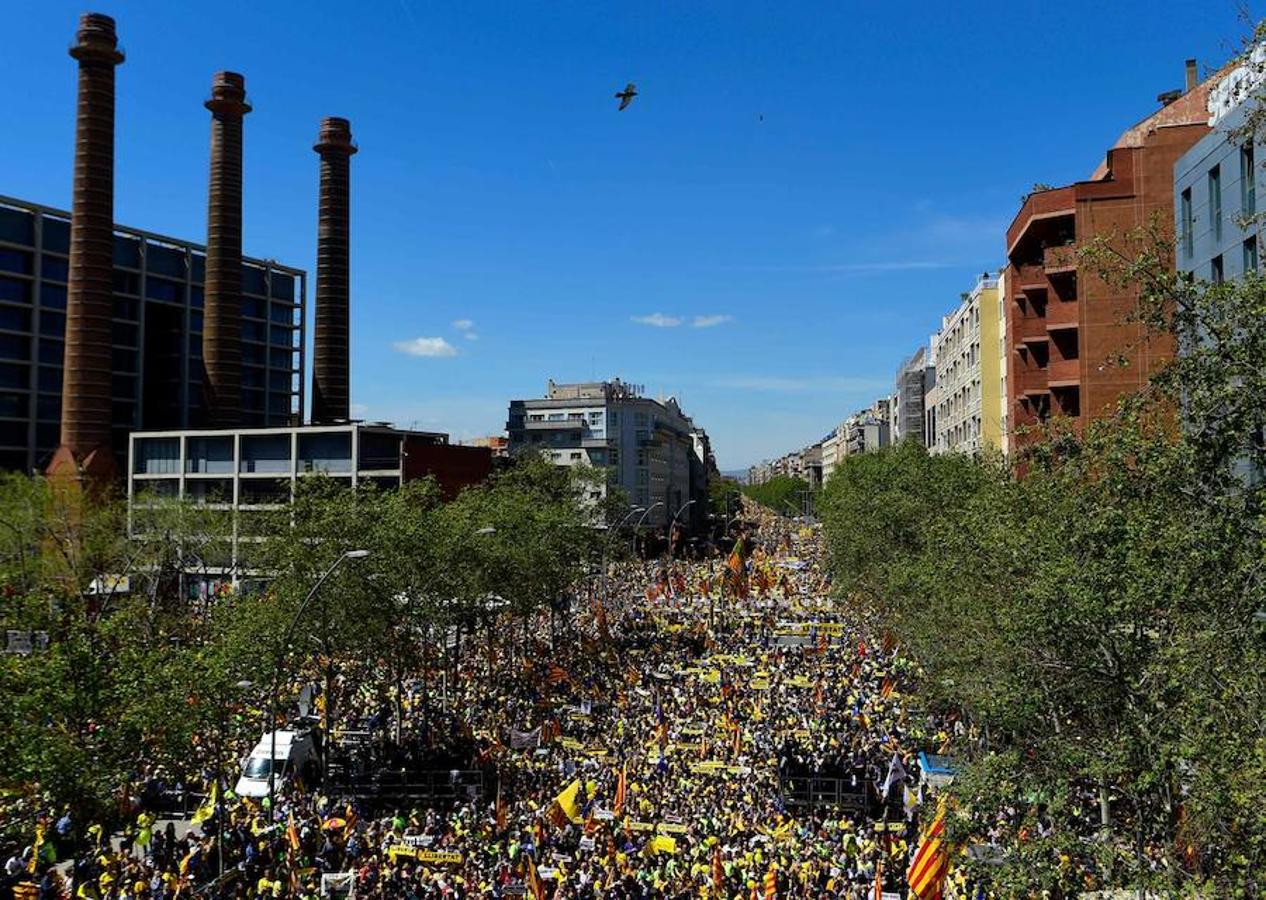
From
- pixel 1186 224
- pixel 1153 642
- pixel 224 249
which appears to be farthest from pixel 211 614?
pixel 224 249

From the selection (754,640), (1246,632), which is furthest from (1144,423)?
(754,640)

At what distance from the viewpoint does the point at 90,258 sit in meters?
74.1

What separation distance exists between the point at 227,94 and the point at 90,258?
69.7 ft

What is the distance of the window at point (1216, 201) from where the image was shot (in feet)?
101

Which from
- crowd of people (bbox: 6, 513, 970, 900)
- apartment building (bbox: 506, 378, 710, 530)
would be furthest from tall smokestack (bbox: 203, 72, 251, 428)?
crowd of people (bbox: 6, 513, 970, 900)

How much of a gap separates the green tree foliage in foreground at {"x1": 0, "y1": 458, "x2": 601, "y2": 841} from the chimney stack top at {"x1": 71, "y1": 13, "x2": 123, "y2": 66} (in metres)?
32.9

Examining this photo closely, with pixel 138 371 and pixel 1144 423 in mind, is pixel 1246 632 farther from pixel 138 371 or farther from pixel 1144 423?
pixel 138 371

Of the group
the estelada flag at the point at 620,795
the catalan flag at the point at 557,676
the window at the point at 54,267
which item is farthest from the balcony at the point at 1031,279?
the window at the point at 54,267

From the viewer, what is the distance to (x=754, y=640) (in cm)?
5431

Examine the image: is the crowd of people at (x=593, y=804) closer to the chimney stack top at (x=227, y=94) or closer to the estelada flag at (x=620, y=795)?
the estelada flag at (x=620, y=795)

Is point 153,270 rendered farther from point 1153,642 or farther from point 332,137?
point 1153,642

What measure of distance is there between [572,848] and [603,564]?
46043 mm

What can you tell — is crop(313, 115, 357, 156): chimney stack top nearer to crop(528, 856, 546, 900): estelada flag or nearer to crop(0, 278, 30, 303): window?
crop(0, 278, 30, 303): window

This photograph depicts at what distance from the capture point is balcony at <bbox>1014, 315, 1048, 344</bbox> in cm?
5267
